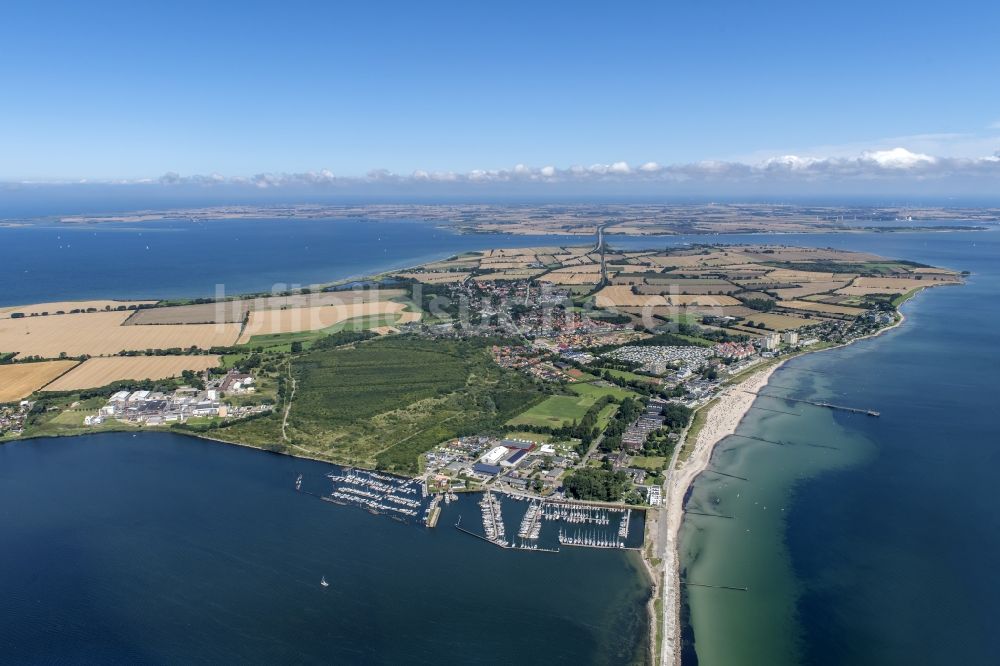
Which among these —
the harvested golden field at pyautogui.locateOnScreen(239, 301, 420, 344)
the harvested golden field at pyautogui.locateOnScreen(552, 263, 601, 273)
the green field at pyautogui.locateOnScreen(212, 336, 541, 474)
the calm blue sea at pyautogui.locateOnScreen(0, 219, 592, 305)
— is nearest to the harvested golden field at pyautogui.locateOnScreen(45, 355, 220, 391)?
the harvested golden field at pyautogui.locateOnScreen(239, 301, 420, 344)

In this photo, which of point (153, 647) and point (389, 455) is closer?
point (153, 647)

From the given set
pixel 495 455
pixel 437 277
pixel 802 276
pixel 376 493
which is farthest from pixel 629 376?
pixel 802 276

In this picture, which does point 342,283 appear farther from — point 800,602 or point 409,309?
point 800,602

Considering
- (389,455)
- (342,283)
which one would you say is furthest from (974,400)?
(342,283)

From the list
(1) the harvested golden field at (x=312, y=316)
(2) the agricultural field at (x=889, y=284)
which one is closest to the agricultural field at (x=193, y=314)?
(1) the harvested golden field at (x=312, y=316)

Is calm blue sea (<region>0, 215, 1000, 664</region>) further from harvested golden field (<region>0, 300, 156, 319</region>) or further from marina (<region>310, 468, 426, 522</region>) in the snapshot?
harvested golden field (<region>0, 300, 156, 319</region>)

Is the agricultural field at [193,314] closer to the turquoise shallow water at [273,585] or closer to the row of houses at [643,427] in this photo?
the turquoise shallow water at [273,585]

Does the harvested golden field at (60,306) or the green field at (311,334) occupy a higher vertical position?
the harvested golden field at (60,306)
